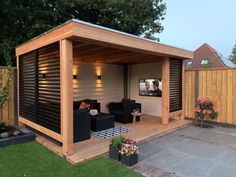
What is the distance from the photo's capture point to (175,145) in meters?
4.66

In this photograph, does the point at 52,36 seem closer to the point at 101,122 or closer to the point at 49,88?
the point at 49,88

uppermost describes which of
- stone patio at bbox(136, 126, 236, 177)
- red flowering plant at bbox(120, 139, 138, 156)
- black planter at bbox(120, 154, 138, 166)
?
red flowering plant at bbox(120, 139, 138, 156)

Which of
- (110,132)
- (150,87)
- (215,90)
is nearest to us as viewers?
(110,132)

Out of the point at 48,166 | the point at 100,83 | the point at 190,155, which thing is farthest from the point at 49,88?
the point at 100,83

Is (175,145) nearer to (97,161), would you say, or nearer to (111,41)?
(97,161)

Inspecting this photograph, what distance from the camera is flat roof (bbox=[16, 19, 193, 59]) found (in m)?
3.48

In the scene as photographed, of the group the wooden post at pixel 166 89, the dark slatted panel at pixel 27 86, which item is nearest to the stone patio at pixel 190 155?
the wooden post at pixel 166 89

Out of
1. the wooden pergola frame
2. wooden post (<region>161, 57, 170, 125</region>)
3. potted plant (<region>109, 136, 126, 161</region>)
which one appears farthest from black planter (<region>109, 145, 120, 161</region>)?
wooden post (<region>161, 57, 170, 125</region>)

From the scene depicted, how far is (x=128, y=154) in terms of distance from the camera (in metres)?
3.51

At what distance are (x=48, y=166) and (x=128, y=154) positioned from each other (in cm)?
148

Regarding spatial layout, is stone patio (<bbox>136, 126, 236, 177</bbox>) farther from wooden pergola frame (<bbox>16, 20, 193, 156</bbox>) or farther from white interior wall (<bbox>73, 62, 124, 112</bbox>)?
white interior wall (<bbox>73, 62, 124, 112</bbox>)

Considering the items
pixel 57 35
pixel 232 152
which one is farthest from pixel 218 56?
pixel 57 35

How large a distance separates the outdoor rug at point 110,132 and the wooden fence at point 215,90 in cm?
297

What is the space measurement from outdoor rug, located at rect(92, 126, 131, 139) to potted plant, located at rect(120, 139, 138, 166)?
1.57 meters
